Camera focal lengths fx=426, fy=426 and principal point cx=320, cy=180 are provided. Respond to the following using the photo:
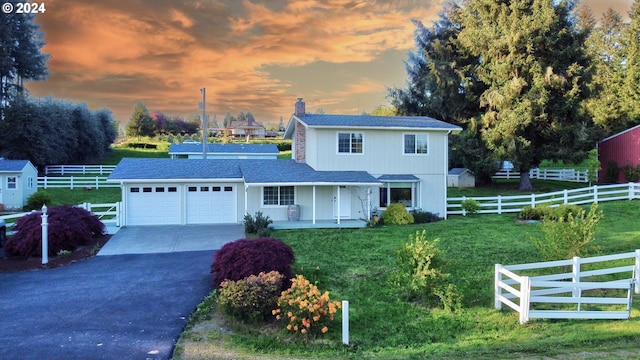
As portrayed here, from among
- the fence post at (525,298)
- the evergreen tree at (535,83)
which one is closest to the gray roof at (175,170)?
the fence post at (525,298)

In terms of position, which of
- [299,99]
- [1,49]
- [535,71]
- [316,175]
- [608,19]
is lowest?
[316,175]

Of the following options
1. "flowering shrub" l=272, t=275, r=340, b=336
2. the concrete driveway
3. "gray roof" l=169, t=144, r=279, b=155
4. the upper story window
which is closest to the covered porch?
the concrete driveway

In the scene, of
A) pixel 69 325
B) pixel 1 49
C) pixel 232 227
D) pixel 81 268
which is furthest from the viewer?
pixel 1 49

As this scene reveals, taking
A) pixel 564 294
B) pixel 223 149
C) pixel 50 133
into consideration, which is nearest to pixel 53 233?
pixel 564 294

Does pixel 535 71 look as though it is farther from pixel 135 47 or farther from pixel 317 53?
pixel 135 47

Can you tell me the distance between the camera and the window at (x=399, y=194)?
20625mm

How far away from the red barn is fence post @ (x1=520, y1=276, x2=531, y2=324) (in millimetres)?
26928

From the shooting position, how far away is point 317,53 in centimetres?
2564

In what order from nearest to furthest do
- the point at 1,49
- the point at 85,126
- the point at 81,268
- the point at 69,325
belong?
the point at 69,325, the point at 81,268, the point at 1,49, the point at 85,126

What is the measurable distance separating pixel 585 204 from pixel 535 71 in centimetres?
932

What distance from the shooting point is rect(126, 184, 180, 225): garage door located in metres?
19.3

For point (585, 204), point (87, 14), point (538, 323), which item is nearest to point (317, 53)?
point (87, 14)

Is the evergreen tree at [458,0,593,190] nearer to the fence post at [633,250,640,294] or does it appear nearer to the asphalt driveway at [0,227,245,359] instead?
the fence post at [633,250,640,294]

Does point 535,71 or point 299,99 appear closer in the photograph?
point 299,99
